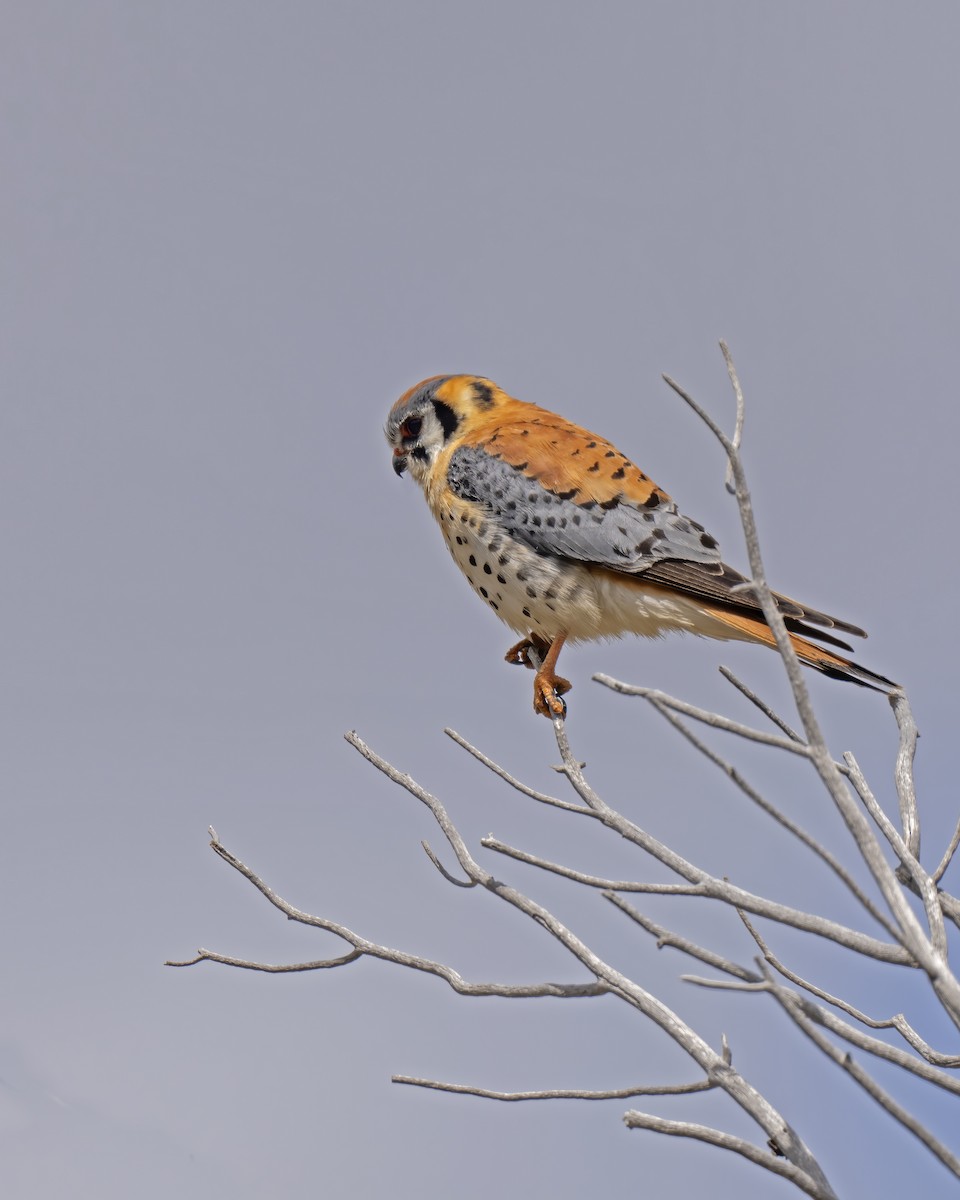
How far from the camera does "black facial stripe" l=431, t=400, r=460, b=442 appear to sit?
3.97 metres

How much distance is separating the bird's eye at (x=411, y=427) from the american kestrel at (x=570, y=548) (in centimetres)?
27

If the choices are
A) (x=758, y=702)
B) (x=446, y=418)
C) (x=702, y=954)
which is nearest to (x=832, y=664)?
(x=758, y=702)

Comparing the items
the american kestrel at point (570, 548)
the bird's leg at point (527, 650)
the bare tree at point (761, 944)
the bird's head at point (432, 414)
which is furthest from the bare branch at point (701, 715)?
the bird's head at point (432, 414)

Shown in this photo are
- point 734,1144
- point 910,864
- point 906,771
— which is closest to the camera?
point 734,1144

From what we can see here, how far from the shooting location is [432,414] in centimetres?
401

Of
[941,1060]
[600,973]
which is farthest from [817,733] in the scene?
[941,1060]

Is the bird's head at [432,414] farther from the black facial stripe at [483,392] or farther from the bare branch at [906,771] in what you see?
the bare branch at [906,771]

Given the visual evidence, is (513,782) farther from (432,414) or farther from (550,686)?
(432,414)

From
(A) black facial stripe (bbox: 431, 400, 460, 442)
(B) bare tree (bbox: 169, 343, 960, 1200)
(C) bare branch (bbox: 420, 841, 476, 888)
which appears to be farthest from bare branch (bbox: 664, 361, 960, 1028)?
(A) black facial stripe (bbox: 431, 400, 460, 442)

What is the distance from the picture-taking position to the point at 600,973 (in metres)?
2.37

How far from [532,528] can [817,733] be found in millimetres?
1648

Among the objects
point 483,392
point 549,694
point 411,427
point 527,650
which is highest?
point 483,392

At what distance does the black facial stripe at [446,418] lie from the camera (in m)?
3.97

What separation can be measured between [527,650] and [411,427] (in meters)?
0.92
